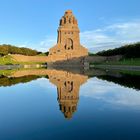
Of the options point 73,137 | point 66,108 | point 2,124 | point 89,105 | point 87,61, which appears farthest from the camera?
point 87,61

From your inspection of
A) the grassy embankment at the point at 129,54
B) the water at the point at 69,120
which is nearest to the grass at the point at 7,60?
the grassy embankment at the point at 129,54

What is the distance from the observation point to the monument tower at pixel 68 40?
4296 inches

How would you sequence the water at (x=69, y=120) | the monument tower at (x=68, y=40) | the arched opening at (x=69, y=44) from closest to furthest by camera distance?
the water at (x=69, y=120), the monument tower at (x=68, y=40), the arched opening at (x=69, y=44)

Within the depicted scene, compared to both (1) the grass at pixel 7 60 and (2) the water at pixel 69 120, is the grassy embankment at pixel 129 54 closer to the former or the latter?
(1) the grass at pixel 7 60

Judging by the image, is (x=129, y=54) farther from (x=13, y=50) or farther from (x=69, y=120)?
(x=69, y=120)

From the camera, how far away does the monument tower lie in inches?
4296

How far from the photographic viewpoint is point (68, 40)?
373ft

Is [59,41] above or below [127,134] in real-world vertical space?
above

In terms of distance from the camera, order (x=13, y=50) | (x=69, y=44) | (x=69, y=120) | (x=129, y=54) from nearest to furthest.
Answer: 1. (x=69, y=120)
2. (x=129, y=54)
3. (x=13, y=50)
4. (x=69, y=44)

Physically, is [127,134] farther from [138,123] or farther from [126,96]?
[126,96]

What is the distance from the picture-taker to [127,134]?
8453 mm

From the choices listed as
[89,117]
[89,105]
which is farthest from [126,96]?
[89,117]

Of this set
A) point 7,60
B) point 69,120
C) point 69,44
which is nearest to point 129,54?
point 7,60

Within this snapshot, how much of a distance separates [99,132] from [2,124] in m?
3.09
